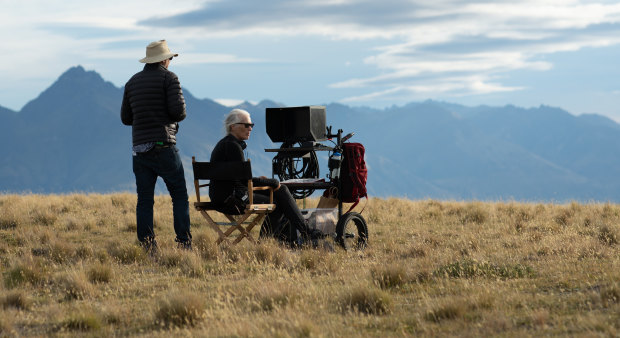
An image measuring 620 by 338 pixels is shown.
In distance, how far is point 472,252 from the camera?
8.74 meters

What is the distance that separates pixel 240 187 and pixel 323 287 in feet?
8.55

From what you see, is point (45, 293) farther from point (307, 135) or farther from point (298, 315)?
point (307, 135)

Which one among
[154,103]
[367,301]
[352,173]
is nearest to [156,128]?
[154,103]

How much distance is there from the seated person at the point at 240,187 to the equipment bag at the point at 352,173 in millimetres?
781

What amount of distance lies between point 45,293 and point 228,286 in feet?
5.53

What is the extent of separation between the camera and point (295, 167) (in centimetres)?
1024

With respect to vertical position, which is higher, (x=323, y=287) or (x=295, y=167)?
(x=295, y=167)

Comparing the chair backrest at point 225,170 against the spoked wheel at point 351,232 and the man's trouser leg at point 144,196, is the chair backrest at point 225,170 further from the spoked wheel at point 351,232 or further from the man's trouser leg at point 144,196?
the spoked wheel at point 351,232

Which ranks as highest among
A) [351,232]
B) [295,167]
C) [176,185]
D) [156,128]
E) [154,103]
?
[154,103]

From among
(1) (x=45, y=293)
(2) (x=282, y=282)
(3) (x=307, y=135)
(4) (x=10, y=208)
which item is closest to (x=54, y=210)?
(4) (x=10, y=208)

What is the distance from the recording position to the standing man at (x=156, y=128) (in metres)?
8.70

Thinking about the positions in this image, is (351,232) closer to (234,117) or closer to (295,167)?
(295,167)

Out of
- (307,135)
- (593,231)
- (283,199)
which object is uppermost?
(307,135)

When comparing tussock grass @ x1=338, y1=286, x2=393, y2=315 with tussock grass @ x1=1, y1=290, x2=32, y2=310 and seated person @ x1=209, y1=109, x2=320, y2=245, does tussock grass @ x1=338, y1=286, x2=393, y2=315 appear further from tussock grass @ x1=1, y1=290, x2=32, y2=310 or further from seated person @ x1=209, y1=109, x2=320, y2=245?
seated person @ x1=209, y1=109, x2=320, y2=245
